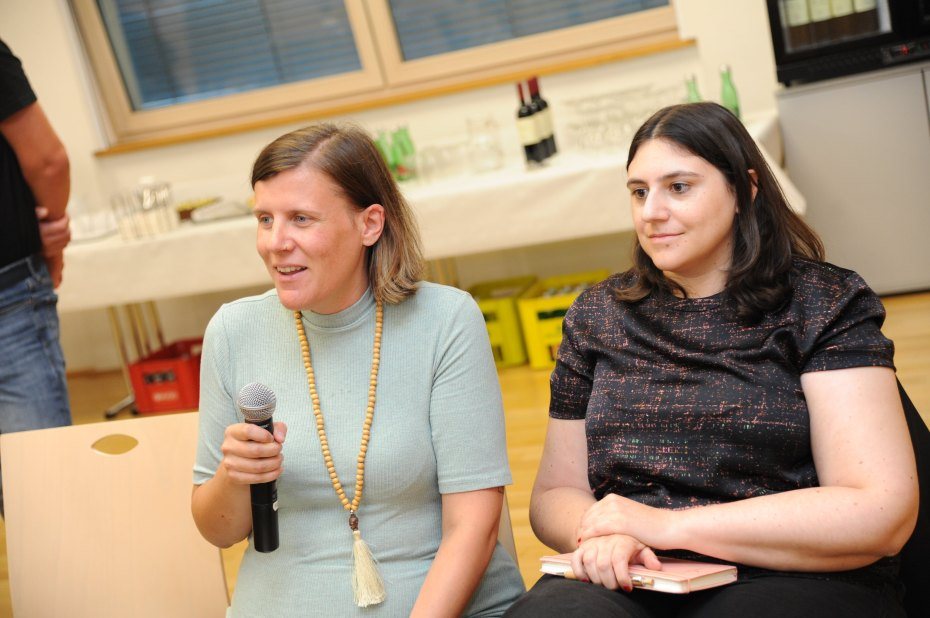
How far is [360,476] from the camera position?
153cm

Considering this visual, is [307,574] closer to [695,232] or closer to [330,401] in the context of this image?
[330,401]

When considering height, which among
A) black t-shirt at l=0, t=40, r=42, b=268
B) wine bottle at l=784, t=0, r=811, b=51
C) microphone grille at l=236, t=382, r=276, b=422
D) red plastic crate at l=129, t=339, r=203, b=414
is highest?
black t-shirt at l=0, t=40, r=42, b=268

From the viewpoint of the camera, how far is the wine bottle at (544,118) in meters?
Answer: 4.11

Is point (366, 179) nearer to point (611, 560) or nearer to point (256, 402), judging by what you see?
point (256, 402)

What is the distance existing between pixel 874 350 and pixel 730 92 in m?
→ 3.00

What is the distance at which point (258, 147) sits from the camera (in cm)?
538

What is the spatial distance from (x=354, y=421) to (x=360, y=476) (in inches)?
3.4

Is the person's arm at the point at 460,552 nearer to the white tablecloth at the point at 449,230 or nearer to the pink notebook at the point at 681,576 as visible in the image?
the pink notebook at the point at 681,576

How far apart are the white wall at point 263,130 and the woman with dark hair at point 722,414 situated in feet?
9.60

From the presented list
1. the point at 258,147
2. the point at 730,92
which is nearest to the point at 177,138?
the point at 258,147

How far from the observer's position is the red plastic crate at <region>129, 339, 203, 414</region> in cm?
484

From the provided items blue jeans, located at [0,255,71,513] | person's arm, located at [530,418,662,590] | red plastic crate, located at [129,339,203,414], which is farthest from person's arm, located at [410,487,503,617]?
red plastic crate, located at [129,339,203,414]

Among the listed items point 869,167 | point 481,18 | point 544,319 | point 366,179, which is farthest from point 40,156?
point 869,167

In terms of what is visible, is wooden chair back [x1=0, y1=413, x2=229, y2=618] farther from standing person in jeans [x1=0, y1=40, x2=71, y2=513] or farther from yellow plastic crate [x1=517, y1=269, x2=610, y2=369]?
yellow plastic crate [x1=517, y1=269, x2=610, y2=369]
